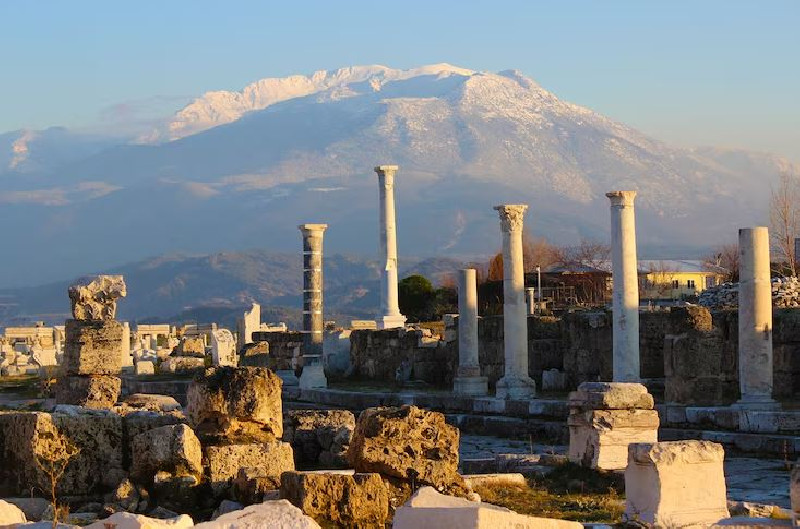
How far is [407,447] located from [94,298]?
36.3 ft

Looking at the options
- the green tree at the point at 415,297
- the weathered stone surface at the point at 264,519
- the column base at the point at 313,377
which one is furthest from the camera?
the green tree at the point at 415,297

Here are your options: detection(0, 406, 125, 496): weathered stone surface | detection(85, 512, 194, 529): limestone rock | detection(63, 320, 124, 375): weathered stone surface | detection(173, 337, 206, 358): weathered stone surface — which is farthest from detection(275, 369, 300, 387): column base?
detection(85, 512, 194, 529): limestone rock

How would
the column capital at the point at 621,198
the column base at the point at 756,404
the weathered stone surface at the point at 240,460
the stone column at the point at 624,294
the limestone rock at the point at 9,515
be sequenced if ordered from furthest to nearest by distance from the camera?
the column capital at the point at 621,198 < the stone column at the point at 624,294 < the column base at the point at 756,404 < the weathered stone surface at the point at 240,460 < the limestone rock at the point at 9,515

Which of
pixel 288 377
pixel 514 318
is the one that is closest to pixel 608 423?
pixel 514 318

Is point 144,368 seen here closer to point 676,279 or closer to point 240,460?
point 240,460

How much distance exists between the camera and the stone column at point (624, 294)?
27.2 m

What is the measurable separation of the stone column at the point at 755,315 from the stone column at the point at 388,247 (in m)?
23.6

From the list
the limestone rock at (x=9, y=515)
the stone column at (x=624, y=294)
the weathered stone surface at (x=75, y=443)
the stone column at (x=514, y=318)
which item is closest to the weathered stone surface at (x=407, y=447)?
the weathered stone surface at (x=75, y=443)

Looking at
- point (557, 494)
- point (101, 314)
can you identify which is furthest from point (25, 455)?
point (101, 314)

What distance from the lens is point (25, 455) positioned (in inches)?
587

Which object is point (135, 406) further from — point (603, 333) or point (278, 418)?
point (603, 333)

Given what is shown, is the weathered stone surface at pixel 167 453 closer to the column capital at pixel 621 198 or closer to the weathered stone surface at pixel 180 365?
the column capital at pixel 621 198

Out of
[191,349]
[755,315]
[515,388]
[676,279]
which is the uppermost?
[676,279]

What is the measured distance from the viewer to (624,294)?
89.7 ft
